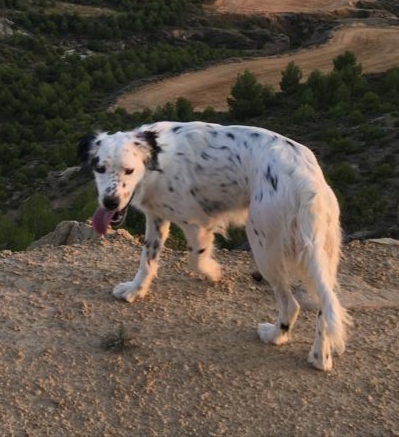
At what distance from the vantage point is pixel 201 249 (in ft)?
23.0

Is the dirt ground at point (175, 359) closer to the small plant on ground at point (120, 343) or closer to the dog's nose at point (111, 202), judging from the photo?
the small plant on ground at point (120, 343)

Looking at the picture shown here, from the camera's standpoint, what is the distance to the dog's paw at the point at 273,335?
21.0 ft

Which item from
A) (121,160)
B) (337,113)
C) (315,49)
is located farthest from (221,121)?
(121,160)

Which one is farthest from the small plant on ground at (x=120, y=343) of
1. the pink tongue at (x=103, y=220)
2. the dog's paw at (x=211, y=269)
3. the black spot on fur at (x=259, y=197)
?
the black spot on fur at (x=259, y=197)

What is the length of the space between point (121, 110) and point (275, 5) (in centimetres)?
2679

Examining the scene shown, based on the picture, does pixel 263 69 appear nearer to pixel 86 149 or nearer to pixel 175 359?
pixel 86 149

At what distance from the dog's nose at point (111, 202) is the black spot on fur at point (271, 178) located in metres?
1.19

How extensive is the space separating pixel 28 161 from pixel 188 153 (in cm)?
1875

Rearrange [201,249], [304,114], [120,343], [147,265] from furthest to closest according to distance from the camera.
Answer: [304,114], [147,265], [201,249], [120,343]

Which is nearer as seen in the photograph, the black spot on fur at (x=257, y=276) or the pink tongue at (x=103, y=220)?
the pink tongue at (x=103, y=220)

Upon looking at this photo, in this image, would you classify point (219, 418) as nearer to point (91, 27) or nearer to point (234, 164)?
point (234, 164)

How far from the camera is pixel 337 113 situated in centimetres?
2208

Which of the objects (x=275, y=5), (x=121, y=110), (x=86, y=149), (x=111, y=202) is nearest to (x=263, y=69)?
(x=121, y=110)

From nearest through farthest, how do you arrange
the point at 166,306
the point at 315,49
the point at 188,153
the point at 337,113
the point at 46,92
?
the point at 188,153 → the point at 166,306 → the point at 337,113 → the point at 46,92 → the point at 315,49
